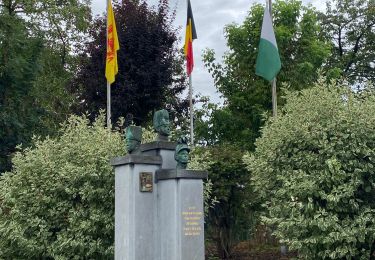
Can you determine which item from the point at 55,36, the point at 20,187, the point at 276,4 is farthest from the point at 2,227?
the point at 55,36

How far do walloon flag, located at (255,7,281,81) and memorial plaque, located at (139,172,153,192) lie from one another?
659 cm

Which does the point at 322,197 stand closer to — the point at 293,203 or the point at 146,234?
the point at 293,203

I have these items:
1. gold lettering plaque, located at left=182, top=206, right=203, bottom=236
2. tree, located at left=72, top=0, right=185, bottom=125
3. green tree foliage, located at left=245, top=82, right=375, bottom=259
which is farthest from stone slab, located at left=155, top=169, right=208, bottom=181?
tree, located at left=72, top=0, right=185, bottom=125

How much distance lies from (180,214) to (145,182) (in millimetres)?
801

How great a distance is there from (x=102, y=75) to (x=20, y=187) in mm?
11125

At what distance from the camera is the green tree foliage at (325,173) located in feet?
38.9

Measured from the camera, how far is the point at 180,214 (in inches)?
425

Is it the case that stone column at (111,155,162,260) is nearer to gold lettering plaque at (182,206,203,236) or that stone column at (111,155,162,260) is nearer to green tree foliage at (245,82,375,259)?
gold lettering plaque at (182,206,203,236)

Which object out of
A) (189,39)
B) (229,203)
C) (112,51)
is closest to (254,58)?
(189,39)

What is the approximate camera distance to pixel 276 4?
76.3 ft

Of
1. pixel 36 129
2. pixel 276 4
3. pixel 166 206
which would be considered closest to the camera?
pixel 166 206

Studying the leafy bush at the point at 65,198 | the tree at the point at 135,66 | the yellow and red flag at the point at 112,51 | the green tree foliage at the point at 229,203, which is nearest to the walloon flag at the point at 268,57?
the green tree foliage at the point at 229,203

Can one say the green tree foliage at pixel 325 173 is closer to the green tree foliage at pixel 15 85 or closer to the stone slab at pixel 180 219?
the stone slab at pixel 180 219

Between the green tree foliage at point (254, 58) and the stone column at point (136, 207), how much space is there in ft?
38.0
